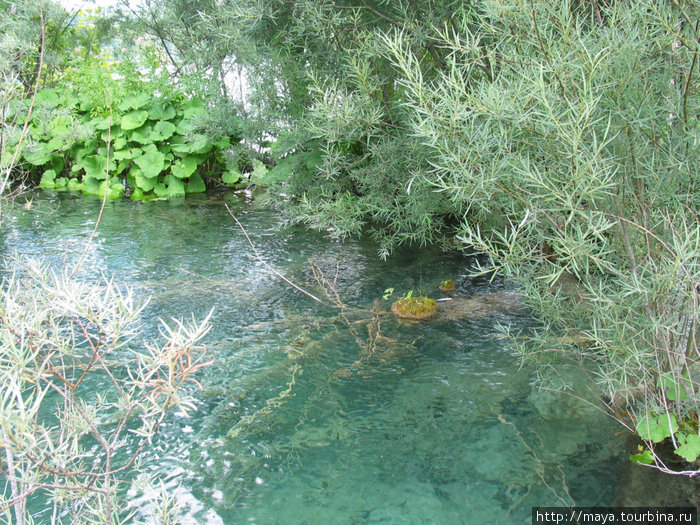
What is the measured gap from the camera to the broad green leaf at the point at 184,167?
10227 mm

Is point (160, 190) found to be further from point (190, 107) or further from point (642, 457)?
point (642, 457)

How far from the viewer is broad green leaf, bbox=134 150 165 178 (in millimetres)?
9891

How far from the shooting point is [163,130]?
1029 cm

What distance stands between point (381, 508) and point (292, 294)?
292 cm

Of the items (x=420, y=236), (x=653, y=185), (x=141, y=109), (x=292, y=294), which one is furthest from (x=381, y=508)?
(x=141, y=109)

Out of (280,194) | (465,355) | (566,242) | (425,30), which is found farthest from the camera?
(280,194)

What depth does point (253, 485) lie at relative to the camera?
288cm

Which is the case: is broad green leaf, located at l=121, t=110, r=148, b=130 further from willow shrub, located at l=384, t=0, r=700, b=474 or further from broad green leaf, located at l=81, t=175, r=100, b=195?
willow shrub, located at l=384, t=0, r=700, b=474

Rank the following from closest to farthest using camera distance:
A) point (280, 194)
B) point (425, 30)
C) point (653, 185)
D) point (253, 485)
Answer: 1. point (653, 185)
2. point (253, 485)
3. point (425, 30)
4. point (280, 194)

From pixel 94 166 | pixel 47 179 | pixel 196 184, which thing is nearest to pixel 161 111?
pixel 196 184

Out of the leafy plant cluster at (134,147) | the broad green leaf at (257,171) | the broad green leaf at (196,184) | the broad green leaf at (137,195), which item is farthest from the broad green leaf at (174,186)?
the broad green leaf at (257,171)

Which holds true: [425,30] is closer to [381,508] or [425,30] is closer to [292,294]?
[292,294]

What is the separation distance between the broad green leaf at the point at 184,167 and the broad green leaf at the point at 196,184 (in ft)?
0.78

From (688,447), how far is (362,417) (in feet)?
5.50
